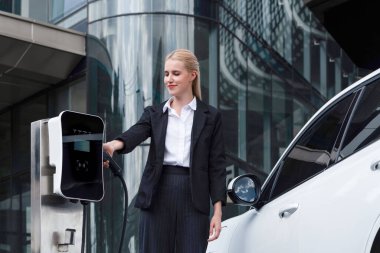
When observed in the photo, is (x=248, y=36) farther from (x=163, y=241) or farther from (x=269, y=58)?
(x=163, y=241)

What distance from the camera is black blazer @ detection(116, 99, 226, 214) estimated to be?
11.6 ft

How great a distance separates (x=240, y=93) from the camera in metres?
14.6

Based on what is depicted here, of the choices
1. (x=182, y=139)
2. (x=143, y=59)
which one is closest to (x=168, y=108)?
(x=182, y=139)

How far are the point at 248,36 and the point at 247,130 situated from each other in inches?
73.1

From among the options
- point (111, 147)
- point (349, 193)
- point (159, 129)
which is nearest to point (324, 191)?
point (349, 193)

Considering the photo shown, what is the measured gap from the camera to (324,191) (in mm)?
3338

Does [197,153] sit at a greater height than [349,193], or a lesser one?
greater

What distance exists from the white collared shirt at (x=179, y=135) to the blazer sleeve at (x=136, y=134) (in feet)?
0.34

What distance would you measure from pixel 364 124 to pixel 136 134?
3.41 feet

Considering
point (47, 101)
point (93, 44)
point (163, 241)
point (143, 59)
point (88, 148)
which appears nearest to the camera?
point (88, 148)

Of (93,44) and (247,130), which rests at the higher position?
(93,44)

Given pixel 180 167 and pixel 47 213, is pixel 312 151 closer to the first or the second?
pixel 180 167

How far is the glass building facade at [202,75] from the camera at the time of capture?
44.1 ft

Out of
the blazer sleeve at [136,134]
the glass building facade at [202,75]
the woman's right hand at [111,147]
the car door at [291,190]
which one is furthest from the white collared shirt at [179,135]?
the glass building facade at [202,75]
